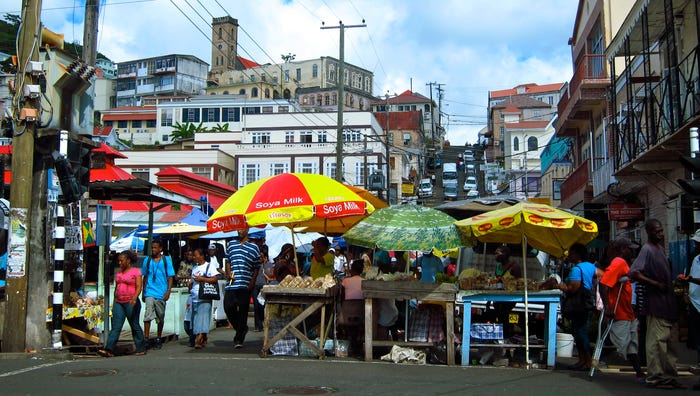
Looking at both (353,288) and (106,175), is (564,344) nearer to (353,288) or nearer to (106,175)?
(353,288)

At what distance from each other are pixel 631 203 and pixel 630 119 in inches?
216

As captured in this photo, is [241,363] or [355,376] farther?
[241,363]

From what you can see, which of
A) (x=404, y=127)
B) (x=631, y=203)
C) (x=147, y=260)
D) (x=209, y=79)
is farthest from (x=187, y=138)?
(x=147, y=260)

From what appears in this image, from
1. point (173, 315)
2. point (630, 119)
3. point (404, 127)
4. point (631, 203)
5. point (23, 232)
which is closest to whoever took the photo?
point (23, 232)

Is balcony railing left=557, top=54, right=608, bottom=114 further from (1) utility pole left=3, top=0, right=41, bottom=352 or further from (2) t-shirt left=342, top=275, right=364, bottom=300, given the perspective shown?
(1) utility pole left=3, top=0, right=41, bottom=352

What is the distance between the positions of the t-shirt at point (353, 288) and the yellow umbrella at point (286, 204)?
1.12m

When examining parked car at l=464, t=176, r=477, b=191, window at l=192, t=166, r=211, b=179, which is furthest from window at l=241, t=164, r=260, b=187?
parked car at l=464, t=176, r=477, b=191

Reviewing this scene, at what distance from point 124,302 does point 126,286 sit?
0.83ft

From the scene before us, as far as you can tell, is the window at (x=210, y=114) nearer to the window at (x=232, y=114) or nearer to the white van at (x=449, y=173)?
the window at (x=232, y=114)

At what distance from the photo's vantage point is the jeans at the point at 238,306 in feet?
41.6

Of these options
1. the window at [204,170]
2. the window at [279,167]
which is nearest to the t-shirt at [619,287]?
the window at [204,170]

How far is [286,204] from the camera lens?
11.9 metres

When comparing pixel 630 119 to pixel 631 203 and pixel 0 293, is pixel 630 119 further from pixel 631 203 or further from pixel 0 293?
pixel 0 293

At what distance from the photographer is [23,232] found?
11.5m
